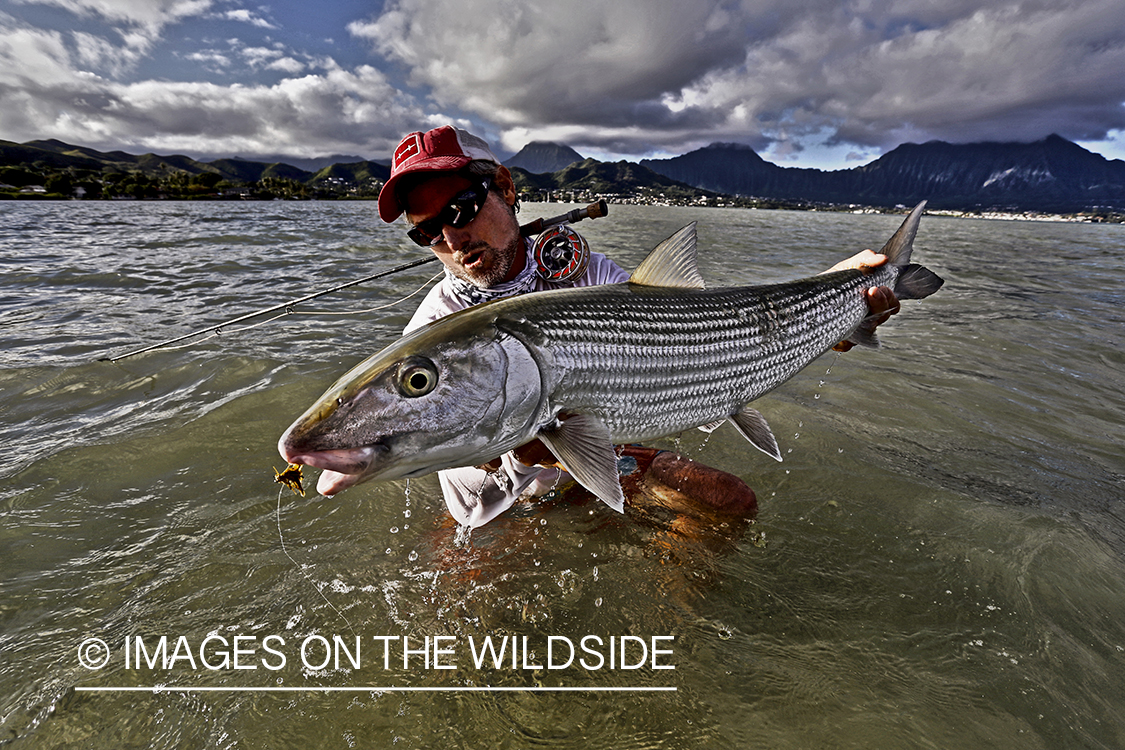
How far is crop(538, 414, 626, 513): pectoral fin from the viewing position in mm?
2357

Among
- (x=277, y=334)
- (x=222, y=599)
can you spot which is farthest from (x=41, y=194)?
(x=222, y=599)

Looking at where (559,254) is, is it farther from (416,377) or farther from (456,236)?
(416,377)

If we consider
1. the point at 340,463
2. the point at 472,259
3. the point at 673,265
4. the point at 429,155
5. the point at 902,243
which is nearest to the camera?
the point at 340,463

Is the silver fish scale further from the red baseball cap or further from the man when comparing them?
Answer: the red baseball cap

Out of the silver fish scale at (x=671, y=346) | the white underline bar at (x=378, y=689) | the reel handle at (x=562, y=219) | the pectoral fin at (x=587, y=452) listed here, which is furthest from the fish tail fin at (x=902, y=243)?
the white underline bar at (x=378, y=689)

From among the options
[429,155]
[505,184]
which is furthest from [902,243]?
[429,155]

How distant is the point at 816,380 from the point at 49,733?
28.5 feet

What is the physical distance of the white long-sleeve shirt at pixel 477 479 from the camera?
12.3ft

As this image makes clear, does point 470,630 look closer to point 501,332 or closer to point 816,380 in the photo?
point 501,332

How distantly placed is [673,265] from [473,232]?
149 cm

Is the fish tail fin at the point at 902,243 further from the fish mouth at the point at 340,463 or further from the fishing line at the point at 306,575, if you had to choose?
the fishing line at the point at 306,575

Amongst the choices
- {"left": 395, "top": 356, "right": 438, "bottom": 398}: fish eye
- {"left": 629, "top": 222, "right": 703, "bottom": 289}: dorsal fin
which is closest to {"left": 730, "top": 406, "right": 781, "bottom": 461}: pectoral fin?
{"left": 629, "top": 222, "right": 703, "bottom": 289}: dorsal fin

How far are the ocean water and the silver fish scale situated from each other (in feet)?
4.70

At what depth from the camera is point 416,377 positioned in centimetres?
209
